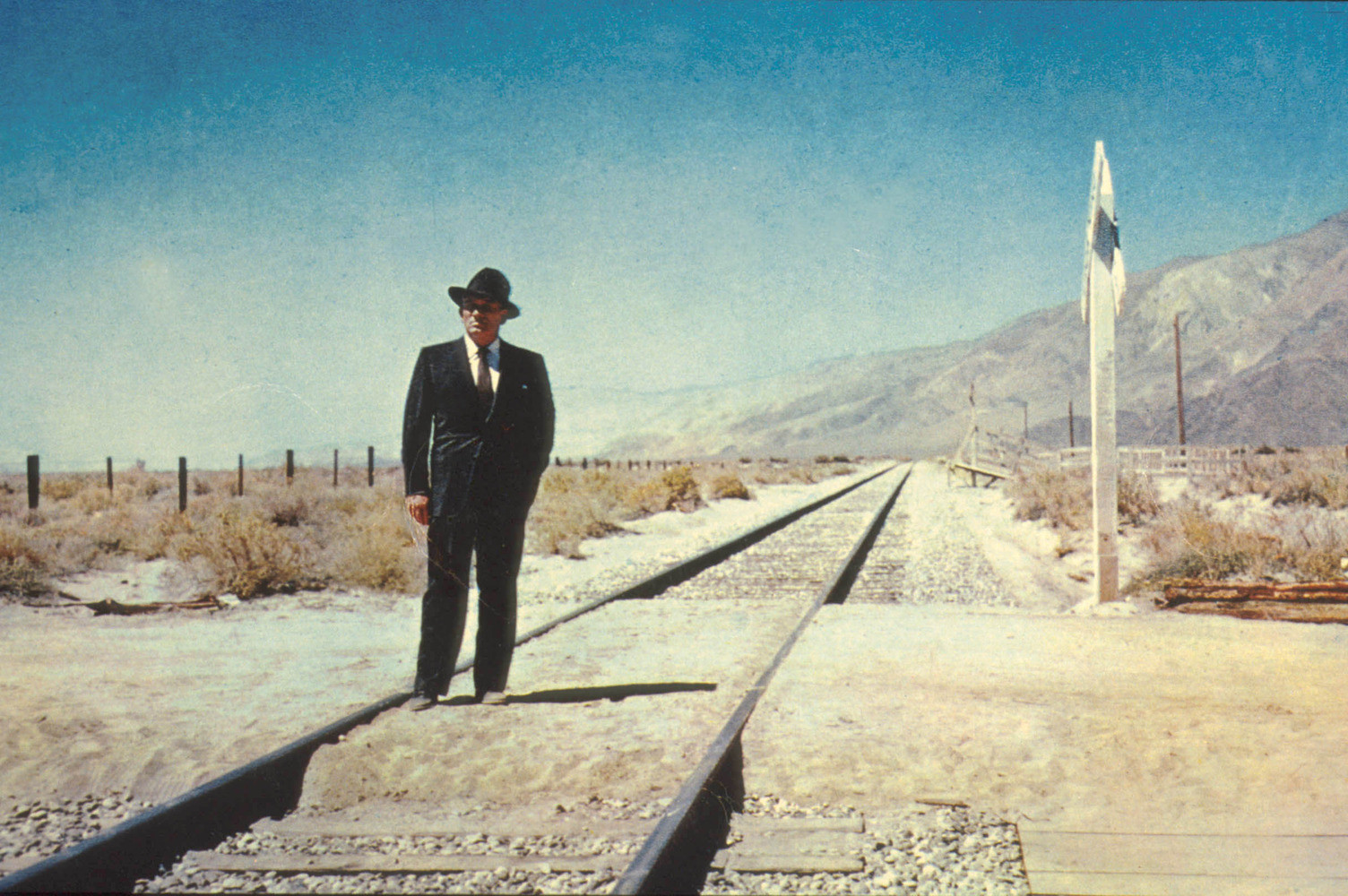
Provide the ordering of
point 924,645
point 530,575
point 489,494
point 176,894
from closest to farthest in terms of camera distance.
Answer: point 176,894 → point 489,494 → point 924,645 → point 530,575

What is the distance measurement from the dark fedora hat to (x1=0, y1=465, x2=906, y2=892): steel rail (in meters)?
1.95

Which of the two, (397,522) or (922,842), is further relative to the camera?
(397,522)

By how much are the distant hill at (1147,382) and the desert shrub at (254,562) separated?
295 feet

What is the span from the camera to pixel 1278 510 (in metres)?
16.7

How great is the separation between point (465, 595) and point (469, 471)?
65 centimetres

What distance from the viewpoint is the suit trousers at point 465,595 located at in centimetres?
481

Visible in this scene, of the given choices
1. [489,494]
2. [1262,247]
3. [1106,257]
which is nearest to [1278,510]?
[1106,257]

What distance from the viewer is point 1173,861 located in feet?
10.1

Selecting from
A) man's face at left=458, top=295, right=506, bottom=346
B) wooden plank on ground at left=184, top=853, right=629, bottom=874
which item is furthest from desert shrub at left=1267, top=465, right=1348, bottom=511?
wooden plank on ground at left=184, top=853, right=629, bottom=874

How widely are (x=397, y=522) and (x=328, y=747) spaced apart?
879 centimetres

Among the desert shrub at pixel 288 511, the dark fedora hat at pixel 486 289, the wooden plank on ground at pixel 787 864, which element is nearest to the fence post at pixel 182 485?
the desert shrub at pixel 288 511

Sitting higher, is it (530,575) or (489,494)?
(489,494)

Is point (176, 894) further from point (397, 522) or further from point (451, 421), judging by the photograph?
point (397, 522)

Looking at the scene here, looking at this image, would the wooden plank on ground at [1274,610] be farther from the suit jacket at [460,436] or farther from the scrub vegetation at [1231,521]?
the suit jacket at [460,436]
